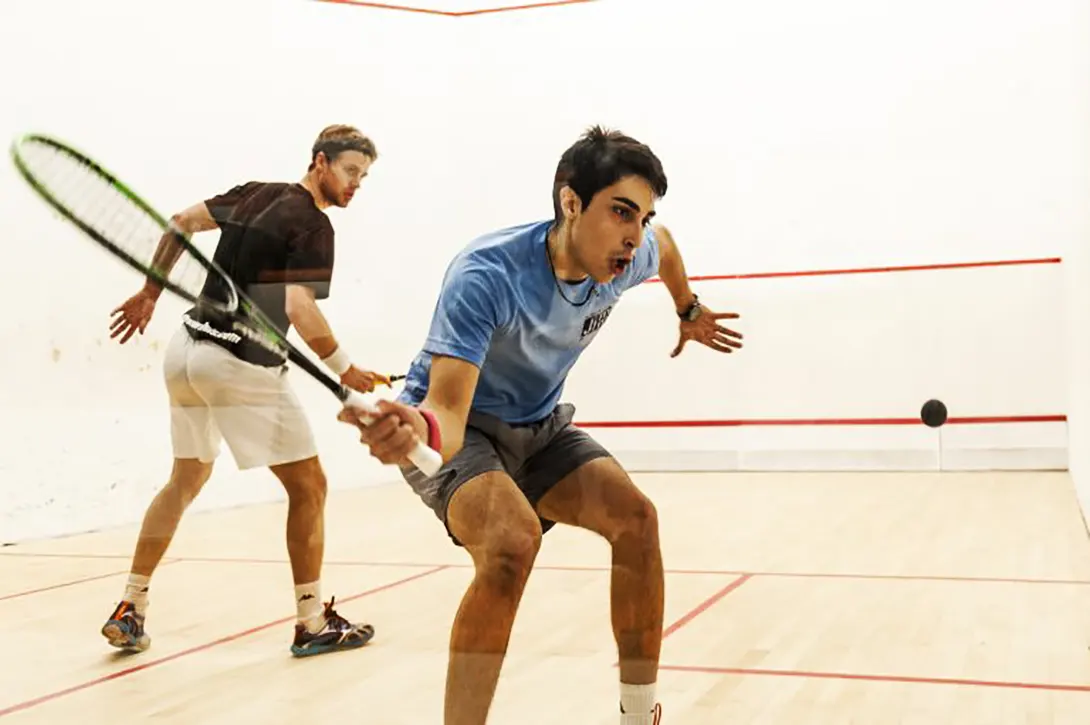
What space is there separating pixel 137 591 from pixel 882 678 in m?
1.03

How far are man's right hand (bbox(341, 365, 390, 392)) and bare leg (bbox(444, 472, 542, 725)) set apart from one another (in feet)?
0.81

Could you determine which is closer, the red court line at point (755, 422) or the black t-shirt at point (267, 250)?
the black t-shirt at point (267, 250)

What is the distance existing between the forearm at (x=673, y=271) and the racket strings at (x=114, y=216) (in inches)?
21.8

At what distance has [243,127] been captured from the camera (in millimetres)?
1643

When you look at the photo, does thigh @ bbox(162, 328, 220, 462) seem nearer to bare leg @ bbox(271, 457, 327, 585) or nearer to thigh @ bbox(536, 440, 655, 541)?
bare leg @ bbox(271, 457, 327, 585)

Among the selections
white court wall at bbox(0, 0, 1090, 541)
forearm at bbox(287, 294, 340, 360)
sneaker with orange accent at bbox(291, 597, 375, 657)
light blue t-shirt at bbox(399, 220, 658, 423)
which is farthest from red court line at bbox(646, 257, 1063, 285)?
sneaker with orange accent at bbox(291, 597, 375, 657)

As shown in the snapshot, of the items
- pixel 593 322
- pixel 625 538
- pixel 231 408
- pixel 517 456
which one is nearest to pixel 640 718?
pixel 625 538

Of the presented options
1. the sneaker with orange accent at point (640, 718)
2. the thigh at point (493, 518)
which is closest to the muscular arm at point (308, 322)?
the thigh at point (493, 518)

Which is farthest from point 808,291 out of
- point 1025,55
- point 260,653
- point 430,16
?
point 260,653

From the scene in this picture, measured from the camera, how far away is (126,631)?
1.88m

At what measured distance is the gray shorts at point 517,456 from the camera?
1315 millimetres

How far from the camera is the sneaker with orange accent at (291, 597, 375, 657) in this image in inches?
71.1

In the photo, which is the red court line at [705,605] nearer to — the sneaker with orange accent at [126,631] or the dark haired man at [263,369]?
the dark haired man at [263,369]

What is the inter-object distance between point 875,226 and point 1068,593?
2.40 ft
